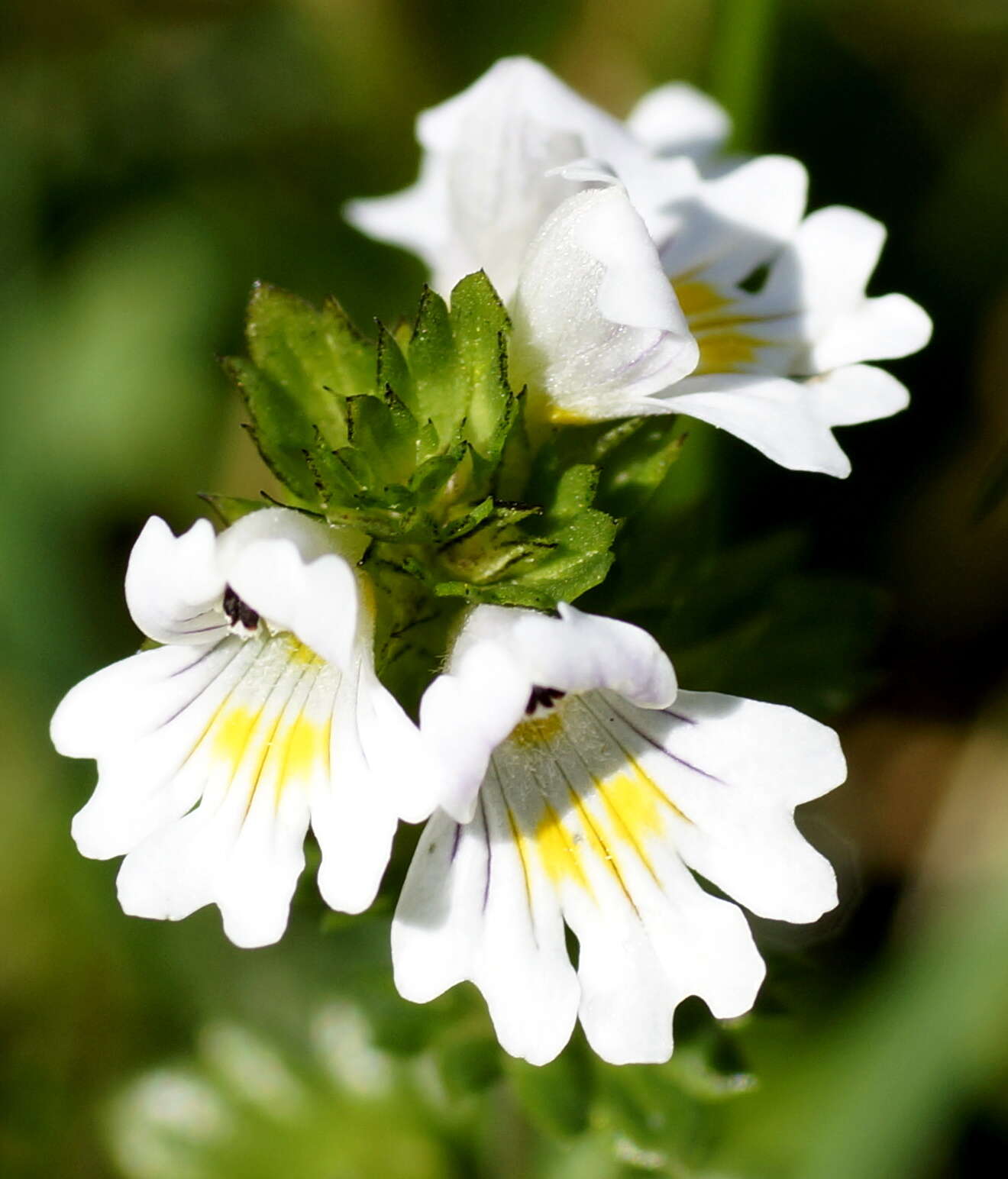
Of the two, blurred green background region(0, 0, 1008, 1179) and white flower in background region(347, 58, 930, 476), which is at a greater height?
white flower in background region(347, 58, 930, 476)

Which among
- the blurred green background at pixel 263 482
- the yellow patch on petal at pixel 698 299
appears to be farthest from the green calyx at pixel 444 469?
the blurred green background at pixel 263 482

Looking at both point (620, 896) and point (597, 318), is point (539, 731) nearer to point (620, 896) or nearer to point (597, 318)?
point (620, 896)

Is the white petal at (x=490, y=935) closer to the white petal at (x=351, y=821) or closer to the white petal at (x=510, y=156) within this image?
the white petal at (x=351, y=821)

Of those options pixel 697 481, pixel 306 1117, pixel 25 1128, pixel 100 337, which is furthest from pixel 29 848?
pixel 697 481

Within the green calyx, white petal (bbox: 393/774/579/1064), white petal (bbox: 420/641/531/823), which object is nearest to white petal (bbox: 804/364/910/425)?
the green calyx

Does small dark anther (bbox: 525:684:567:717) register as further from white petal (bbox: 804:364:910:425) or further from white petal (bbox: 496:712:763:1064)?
white petal (bbox: 804:364:910:425)

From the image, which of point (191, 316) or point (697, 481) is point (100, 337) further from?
point (697, 481)
